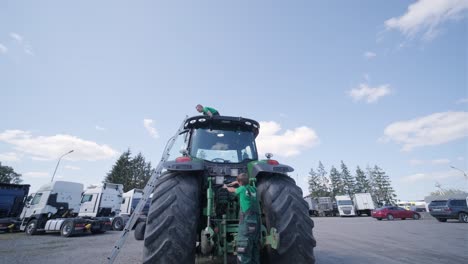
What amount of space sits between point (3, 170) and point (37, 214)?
73.0m

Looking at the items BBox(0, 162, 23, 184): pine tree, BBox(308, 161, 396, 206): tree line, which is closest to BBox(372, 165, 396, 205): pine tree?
BBox(308, 161, 396, 206): tree line

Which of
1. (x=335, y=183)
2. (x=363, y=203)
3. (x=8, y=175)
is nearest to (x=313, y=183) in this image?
(x=335, y=183)

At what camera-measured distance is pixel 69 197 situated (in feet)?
53.3

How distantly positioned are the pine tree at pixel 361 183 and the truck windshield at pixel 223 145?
79110mm

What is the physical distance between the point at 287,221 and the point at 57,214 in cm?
1845

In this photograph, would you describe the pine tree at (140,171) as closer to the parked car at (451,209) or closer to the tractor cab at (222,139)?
the parked car at (451,209)

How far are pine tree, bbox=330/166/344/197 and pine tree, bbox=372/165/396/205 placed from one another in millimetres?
12722

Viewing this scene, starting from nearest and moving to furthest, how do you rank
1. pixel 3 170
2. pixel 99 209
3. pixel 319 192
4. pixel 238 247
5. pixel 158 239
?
pixel 158 239, pixel 238 247, pixel 99 209, pixel 3 170, pixel 319 192

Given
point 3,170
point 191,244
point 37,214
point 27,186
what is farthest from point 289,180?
point 3,170

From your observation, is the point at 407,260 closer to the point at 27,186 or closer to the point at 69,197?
the point at 69,197

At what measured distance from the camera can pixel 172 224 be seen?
270 cm

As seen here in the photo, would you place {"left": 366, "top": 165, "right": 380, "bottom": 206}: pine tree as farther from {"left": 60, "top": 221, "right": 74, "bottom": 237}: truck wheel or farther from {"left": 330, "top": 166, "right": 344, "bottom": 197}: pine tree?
{"left": 60, "top": 221, "right": 74, "bottom": 237}: truck wheel

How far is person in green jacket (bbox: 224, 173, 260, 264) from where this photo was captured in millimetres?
2785

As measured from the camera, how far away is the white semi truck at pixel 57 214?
1345cm
